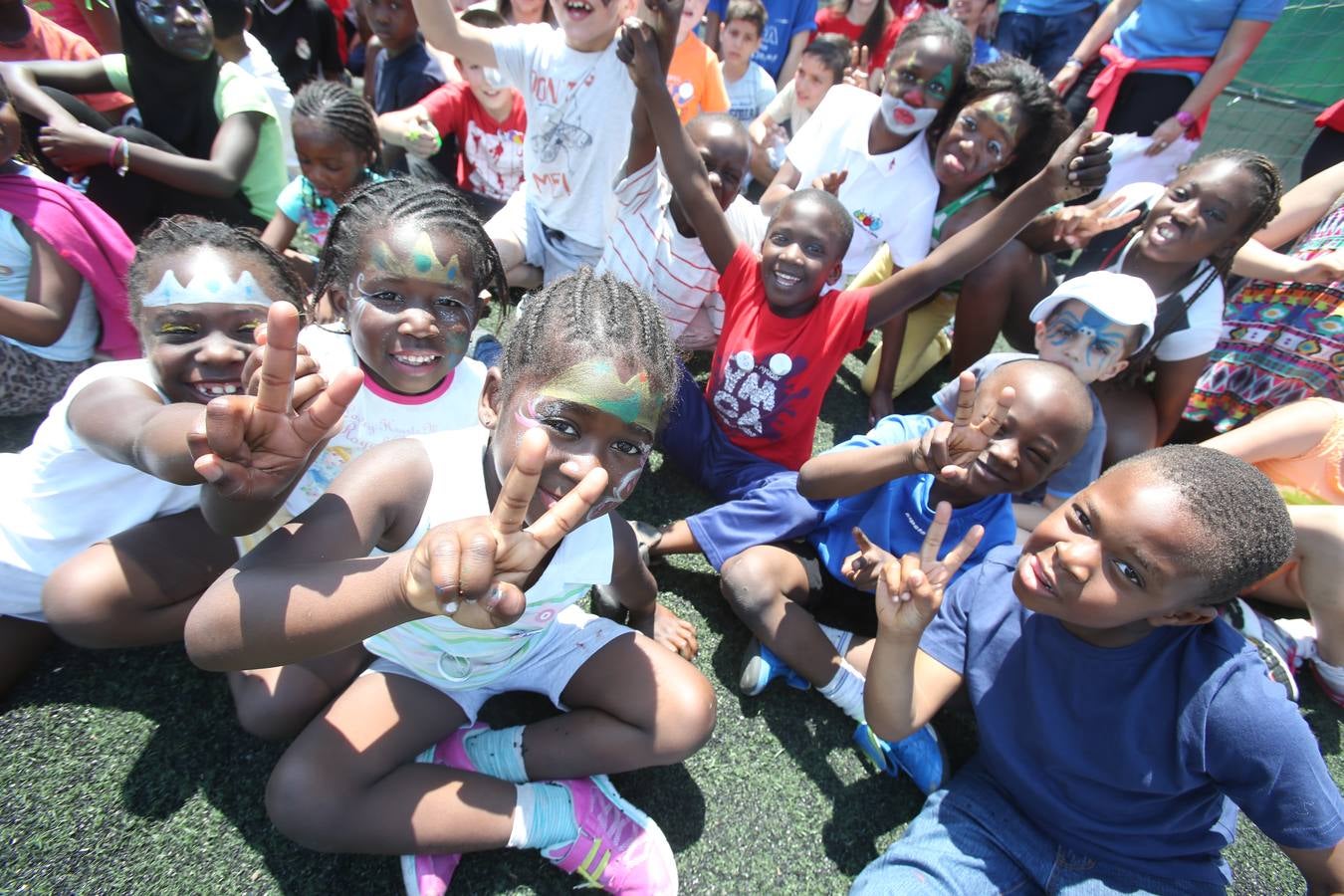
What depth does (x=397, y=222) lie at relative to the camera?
5.65 ft

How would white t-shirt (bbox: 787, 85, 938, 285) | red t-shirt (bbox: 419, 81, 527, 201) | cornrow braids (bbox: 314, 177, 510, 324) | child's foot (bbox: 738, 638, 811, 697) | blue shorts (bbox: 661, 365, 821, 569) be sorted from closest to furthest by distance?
cornrow braids (bbox: 314, 177, 510, 324) < child's foot (bbox: 738, 638, 811, 697) < blue shorts (bbox: 661, 365, 821, 569) < white t-shirt (bbox: 787, 85, 938, 285) < red t-shirt (bbox: 419, 81, 527, 201)

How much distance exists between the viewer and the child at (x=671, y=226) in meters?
2.62

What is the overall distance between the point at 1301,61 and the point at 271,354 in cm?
806

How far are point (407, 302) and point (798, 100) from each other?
12.0 feet

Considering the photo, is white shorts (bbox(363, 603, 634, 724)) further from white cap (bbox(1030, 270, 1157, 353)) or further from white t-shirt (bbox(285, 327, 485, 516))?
white cap (bbox(1030, 270, 1157, 353))

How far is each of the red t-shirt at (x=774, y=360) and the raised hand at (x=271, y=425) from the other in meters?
1.54

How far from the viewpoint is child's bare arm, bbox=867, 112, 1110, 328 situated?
195 cm

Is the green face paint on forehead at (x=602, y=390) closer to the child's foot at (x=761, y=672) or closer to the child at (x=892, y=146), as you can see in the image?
the child's foot at (x=761, y=672)

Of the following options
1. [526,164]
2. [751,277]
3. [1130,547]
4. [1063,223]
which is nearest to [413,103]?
[526,164]

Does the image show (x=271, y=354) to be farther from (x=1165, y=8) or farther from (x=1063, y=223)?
(x=1165, y=8)

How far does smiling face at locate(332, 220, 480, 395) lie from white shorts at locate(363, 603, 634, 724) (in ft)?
2.38

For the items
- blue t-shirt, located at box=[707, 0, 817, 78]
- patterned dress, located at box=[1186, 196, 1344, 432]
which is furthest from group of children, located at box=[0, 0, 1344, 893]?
blue t-shirt, located at box=[707, 0, 817, 78]

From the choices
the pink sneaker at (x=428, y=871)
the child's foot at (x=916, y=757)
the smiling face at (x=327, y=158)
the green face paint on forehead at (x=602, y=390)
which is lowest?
the child's foot at (x=916, y=757)

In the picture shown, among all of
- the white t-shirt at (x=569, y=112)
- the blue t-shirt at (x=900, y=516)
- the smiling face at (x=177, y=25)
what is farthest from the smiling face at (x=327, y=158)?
the blue t-shirt at (x=900, y=516)
